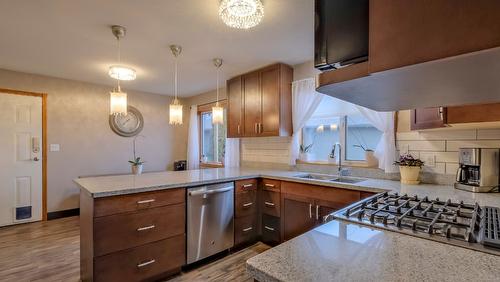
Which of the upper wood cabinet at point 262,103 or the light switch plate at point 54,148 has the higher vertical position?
the upper wood cabinet at point 262,103

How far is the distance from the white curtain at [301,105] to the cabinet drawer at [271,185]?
0.54m

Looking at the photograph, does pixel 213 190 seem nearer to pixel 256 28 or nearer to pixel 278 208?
pixel 278 208

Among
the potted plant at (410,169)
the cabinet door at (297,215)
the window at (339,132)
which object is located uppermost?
the window at (339,132)

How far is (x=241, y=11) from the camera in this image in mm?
1733

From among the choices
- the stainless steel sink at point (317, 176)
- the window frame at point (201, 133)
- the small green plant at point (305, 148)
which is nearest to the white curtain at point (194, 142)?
the window frame at point (201, 133)

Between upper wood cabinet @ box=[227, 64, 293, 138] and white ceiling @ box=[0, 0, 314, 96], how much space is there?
0.16 m

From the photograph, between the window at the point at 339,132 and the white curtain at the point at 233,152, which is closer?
the window at the point at 339,132

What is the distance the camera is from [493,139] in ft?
6.10

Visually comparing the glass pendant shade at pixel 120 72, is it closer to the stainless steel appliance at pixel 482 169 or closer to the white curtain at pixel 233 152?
the white curtain at pixel 233 152

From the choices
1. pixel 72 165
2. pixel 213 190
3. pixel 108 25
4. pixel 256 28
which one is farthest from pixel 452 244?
pixel 72 165

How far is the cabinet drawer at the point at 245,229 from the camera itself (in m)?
2.65

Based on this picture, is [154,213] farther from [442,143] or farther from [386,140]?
[442,143]

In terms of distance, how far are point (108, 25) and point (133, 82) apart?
2105 mm

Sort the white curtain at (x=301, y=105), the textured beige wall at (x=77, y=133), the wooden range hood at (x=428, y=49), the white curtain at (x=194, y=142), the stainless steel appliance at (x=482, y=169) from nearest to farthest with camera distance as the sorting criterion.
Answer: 1. the wooden range hood at (x=428, y=49)
2. the stainless steel appliance at (x=482, y=169)
3. the white curtain at (x=301, y=105)
4. the textured beige wall at (x=77, y=133)
5. the white curtain at (x=194, y=142)
